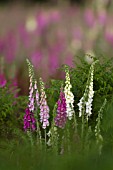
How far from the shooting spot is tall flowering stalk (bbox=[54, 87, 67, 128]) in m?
3.06

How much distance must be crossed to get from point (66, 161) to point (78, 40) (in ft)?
8.18

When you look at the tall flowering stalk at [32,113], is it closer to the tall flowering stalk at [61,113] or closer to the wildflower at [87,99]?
the tall flowering stalk at [61,113]

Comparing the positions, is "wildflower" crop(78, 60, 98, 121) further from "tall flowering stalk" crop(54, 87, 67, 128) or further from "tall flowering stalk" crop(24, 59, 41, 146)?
"tall flowering stalk" crop(24, 59, 41, 146)

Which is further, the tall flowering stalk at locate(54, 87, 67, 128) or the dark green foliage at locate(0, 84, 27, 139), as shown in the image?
the dark green foliage at locate(0, 84, 27, 139)

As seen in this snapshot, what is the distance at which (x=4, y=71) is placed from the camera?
5.19 metres

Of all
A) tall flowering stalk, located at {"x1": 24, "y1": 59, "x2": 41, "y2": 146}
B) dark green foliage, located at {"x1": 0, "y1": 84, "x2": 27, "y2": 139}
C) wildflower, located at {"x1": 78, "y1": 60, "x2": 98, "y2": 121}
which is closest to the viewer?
wildflower, located at {"x1": 78, "y1": 60, "x2": 98, "y2": 121}

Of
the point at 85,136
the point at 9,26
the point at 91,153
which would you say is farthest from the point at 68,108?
the point at 9,26

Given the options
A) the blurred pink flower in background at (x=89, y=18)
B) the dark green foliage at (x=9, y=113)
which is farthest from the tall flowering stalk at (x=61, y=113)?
the blurred pink flower in background at (x=89, y=18)

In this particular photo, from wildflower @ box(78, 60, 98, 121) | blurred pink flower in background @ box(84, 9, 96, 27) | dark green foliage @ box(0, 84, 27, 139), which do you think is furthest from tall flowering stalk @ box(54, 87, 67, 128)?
blurred pink flower in background @ box(84, 9, 96, 27)

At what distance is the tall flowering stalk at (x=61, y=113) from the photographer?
10.1 feet

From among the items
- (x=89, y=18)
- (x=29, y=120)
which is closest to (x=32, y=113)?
(x=29, y=120)

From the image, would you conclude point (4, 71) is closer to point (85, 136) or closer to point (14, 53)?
point (14, 53)

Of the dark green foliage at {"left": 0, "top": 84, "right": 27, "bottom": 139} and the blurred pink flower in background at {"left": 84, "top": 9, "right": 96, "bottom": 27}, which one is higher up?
the blurred pink flower in background at {"left": 84, "top": 9, "right": 96, "bottom": 27}

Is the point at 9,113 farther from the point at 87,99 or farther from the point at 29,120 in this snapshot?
the point at 87,99
